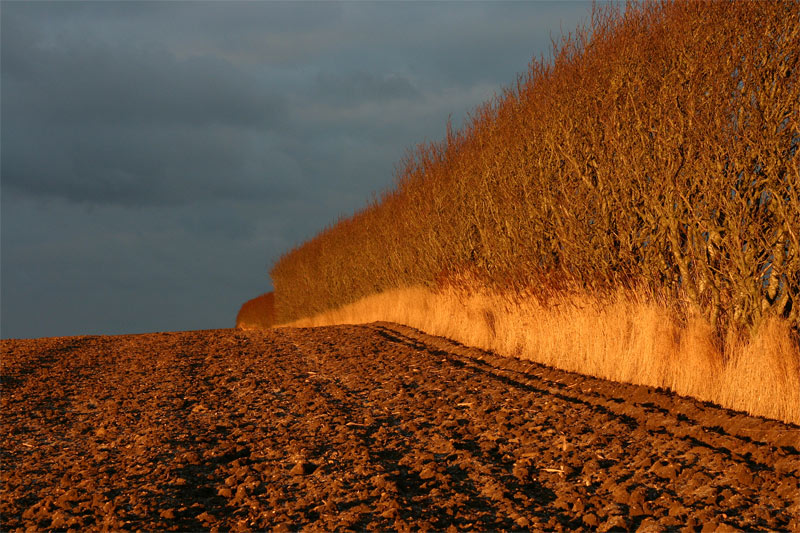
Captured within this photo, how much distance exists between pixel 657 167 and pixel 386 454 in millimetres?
4809

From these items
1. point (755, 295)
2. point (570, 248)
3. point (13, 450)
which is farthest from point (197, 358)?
point (755, 295)

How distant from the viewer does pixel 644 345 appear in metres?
7.84

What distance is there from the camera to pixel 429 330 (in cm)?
1464

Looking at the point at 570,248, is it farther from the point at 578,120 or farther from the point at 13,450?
the point at 13,450

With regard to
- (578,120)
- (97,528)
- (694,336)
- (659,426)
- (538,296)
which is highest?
(578,120)

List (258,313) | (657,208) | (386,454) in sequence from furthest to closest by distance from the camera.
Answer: (258,313) < (657,208) < (386,454)

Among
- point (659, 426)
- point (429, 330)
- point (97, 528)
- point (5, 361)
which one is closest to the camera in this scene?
point (97, 528)

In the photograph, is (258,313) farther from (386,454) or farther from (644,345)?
(386,454)

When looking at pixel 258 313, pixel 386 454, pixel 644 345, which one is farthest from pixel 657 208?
pixel 258 313

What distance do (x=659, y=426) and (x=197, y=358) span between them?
7865 mm

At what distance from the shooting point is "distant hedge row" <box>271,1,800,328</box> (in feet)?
22.2

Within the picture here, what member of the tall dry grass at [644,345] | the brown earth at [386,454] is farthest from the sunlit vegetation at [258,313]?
the brown earth at [386,454]

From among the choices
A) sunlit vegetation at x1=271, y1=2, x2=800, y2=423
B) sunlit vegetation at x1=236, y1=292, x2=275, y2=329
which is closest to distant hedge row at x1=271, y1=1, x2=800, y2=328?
sunlit vegetation at x1=271, y1=2, x2=800, y2=423

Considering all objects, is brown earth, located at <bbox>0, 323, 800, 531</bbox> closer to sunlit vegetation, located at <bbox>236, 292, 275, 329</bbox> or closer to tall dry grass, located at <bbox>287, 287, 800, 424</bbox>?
tall dry grass, located at <bbox>287, 287, 800, 424</bbox>
